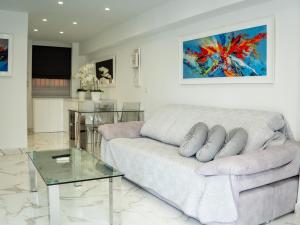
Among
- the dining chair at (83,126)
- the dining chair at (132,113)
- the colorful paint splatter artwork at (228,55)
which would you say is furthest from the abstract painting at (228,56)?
the dining chair at (83,126)

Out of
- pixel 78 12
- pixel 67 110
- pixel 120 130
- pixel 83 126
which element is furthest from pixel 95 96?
pixel 67 110

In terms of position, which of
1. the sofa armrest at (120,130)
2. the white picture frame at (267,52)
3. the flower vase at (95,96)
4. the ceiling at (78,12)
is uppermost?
the ceiling at (78,12)

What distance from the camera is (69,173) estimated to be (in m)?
2.67

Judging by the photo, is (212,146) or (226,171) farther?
(212,146)

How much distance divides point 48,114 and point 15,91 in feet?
9.44

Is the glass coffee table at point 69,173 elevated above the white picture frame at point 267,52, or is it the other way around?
the white picture frame at point 267,52

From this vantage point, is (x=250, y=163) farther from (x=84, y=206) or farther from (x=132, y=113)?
(x=132, y=113)

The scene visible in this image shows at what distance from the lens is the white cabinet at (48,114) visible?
826 cm

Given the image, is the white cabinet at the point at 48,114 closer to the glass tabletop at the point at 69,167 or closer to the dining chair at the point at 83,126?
the dining chair at the point at 83,126

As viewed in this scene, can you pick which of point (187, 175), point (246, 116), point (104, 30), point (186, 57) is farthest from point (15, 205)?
point (104, 30)

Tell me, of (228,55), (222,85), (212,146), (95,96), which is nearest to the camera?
(212,146)

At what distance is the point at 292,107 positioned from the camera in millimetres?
3088

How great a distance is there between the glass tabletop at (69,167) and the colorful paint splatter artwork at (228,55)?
6.25ft

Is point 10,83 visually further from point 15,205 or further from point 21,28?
point 15,205
